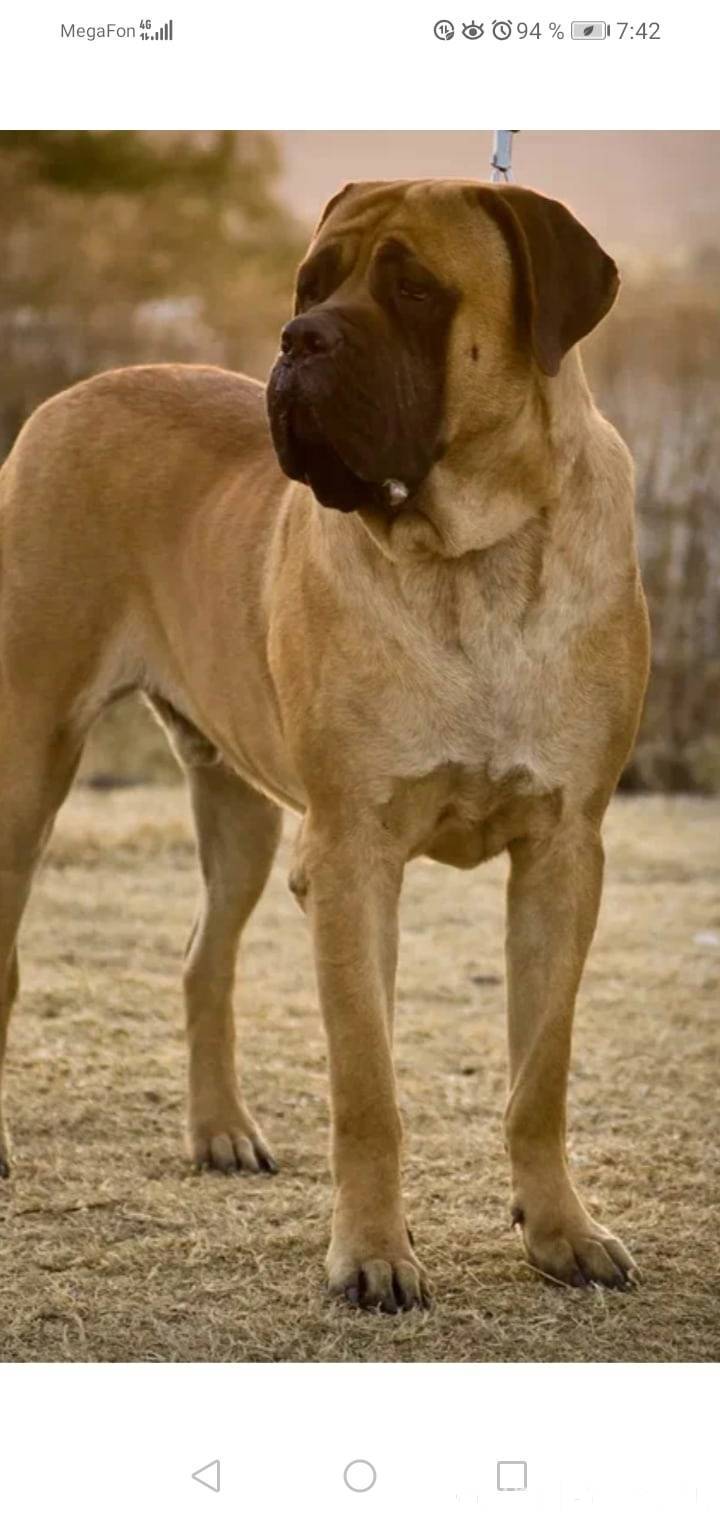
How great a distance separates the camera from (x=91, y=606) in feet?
12.0

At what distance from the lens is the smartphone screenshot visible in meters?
2.36

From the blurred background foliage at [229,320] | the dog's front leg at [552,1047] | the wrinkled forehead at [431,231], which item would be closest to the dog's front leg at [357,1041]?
the dog's front leg at [552,1047]

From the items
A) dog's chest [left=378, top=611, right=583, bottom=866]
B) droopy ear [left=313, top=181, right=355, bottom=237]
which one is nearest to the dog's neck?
dog's chest [left=378, top=611, right=583, bottom=866]

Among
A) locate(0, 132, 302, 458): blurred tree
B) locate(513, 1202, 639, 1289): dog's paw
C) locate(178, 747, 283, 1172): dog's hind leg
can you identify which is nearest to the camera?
locate(513, 1202, 639, 1289): dog's paw

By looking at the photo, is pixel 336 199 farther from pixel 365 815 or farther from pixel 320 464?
pixel 365 815

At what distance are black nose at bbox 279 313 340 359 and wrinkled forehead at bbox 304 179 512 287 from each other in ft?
0.59

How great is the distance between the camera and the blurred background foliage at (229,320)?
27.4 feet
